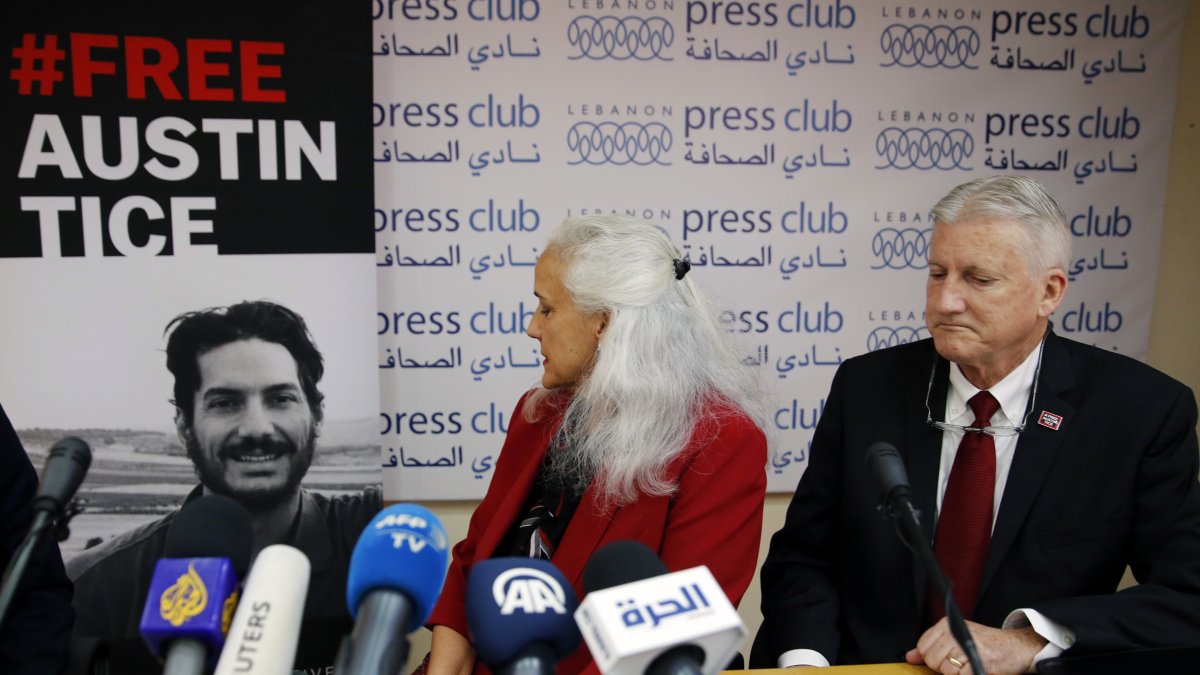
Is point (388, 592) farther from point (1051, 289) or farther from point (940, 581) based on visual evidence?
point (1051, 289)

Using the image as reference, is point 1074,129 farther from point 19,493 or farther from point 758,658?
point 19,493

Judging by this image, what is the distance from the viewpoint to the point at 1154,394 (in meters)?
1.80

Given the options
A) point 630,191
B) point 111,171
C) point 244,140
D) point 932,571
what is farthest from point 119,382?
point 932,571

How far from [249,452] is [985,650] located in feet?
6.92

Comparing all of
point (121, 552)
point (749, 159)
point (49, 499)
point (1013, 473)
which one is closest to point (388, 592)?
point (49, 499)

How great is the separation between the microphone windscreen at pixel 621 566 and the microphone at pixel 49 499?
1.98ft

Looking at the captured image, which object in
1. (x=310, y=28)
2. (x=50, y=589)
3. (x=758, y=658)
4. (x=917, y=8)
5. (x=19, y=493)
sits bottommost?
(x=758, y=658)

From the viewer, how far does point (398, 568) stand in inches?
33.3

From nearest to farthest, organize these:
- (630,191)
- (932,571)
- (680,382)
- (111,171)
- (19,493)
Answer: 1. (932,571)
2. (19,493)
3. (680,382)
4. (111,171)
5. (630,191)

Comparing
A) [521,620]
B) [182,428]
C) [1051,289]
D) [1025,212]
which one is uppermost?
[1025,212]

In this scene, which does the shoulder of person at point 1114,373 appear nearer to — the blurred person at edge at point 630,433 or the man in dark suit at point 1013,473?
the man in dark suit at point 1013,473

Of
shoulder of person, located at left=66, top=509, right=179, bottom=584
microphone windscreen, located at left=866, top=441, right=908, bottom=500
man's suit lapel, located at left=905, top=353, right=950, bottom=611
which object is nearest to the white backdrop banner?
shoulder of person, located at left=66, top=509, right=179, bottom=584

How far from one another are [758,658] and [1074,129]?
7.75 ft

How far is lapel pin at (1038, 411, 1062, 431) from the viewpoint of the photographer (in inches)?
71.0
